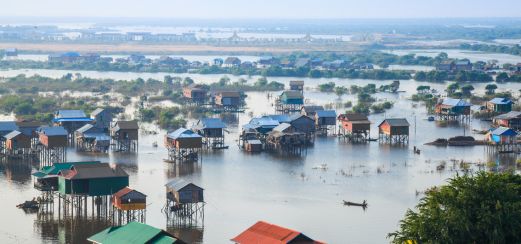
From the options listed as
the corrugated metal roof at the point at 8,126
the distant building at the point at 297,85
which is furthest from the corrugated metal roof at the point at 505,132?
the distant building at the point at 297,85

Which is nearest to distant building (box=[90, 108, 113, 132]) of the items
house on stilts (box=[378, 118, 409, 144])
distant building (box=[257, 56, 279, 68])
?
house on stilts (box=[378, 118, 409, 144])

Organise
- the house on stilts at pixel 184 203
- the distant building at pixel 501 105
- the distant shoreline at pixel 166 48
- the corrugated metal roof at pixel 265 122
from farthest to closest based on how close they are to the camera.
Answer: the distant shoreline at pixel 166 48 < the distant building at pixel 501 105 < the corrugated metal roof at pixel 265 122 < the house on stilts at pixel 184 203

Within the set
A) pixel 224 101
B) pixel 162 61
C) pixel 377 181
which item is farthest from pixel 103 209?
pixel 162 61

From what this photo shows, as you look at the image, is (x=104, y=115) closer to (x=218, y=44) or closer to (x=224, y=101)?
(x=224, y=101)

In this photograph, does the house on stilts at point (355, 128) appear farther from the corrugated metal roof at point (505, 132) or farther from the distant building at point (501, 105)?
the distant building at point (501, 105)

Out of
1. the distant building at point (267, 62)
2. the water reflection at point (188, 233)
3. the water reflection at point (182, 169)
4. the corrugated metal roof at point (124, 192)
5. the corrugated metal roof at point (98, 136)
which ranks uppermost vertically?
the distant building at point (267, 62)

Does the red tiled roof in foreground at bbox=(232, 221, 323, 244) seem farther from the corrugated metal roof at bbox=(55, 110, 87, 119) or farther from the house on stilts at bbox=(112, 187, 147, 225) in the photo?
the corrugated metal roof at bbox=(55, 110, 87, 119)
